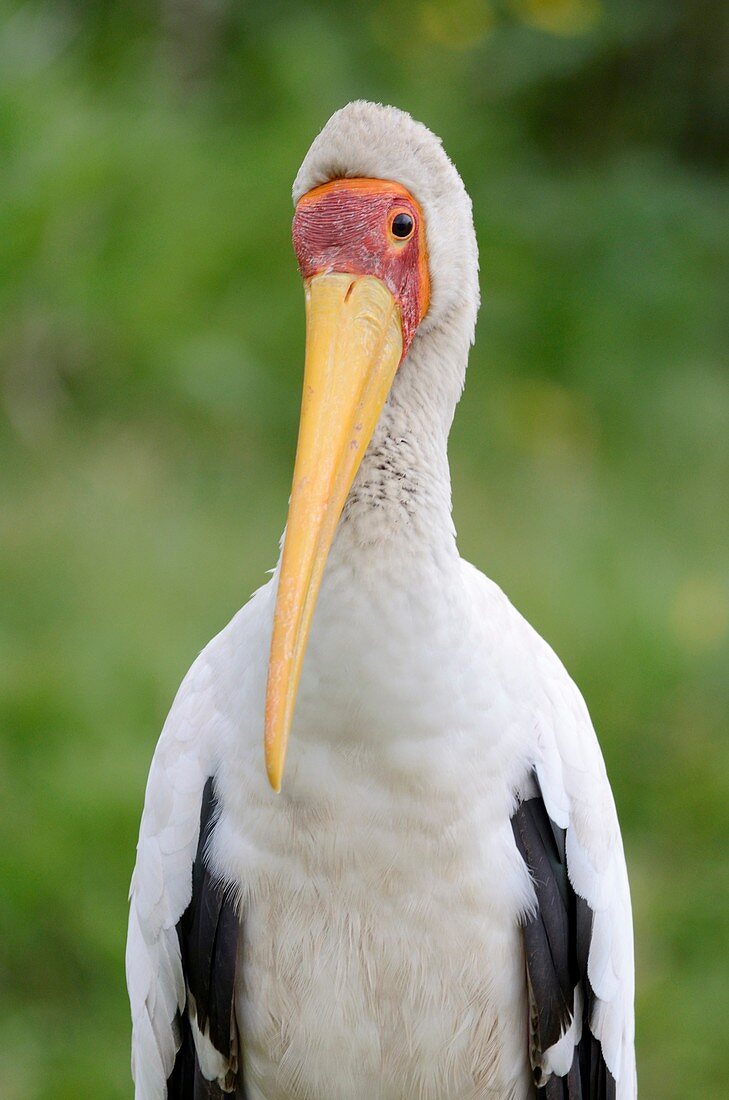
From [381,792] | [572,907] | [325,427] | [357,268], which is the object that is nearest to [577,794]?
[572,907]

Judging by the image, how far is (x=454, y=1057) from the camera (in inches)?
91.7

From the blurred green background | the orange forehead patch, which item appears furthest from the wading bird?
the blurred green background

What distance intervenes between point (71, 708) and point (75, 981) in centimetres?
73

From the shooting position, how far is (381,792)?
2139mm

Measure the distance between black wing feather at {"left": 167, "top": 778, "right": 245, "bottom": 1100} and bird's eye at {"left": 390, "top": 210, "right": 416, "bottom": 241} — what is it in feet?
2.61

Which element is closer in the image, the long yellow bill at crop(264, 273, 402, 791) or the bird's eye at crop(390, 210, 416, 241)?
the long yellow bill at crop(264, 273, 402, 791)

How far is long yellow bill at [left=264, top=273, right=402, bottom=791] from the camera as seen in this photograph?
1848mm

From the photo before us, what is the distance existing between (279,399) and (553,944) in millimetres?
3661

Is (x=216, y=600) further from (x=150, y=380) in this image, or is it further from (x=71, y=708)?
(x=150, y=380)

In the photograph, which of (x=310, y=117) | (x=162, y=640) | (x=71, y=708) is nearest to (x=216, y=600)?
(x=162, y=640)

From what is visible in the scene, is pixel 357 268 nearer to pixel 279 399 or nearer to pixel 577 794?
pixel 577 794

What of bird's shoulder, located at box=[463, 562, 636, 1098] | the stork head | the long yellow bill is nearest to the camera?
the long yellow bill

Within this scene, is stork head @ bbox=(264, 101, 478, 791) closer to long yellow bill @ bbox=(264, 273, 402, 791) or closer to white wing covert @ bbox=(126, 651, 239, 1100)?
long yellow bill @ bbox=(264, 273, 402, 791)

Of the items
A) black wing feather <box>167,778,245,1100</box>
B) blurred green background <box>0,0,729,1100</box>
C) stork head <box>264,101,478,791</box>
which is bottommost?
black wing feather <box>167,778,245,1100</box>
